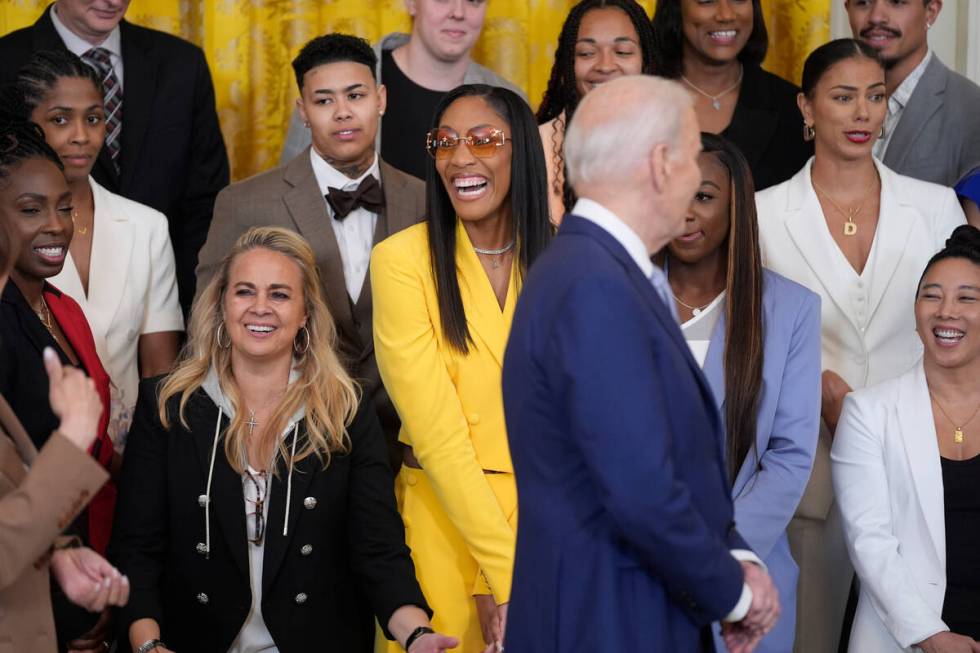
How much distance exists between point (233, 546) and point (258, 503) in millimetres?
109

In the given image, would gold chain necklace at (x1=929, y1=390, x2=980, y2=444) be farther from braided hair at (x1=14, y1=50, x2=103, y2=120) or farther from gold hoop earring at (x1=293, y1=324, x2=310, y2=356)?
braided hair at (x1=14, y1=50, x2=103, y2=120)

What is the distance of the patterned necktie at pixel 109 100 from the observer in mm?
4027

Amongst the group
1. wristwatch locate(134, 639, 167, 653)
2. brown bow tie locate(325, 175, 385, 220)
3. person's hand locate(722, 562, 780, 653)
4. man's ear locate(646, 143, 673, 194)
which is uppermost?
man's ear locate(646, 143, 673, 194)

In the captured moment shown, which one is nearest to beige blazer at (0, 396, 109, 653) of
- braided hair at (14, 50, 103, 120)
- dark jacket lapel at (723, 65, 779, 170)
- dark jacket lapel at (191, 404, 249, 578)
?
dark jacket lapel at (191, 404, 249, 578)

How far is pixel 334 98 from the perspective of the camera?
3650 mm

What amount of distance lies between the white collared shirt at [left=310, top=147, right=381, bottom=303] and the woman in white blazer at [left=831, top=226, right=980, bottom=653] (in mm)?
1249

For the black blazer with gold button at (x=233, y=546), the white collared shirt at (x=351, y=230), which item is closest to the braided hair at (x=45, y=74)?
the white collared shirt at (x=351, y=230)

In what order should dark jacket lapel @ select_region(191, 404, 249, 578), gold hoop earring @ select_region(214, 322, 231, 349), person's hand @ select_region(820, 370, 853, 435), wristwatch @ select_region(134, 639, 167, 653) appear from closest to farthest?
wristwatch @ select_region(134, 639, 167, 653), dark jacket lapel @ select_region(191, 404, 249, 578), gold hoop earring @ select_region(214, 322, 231, 349), person's hand @ select_region(820, 370, 853, 435)

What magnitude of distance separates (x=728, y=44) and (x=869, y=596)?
5.43 feet

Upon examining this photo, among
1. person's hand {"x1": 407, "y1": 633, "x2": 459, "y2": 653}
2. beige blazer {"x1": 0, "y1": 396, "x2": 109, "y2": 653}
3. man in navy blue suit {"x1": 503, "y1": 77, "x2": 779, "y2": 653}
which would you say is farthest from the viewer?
person's hand {"x1": 407, "y1": 633, "x2": 459, "y2": 653}

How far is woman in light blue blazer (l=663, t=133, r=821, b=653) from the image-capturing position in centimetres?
300

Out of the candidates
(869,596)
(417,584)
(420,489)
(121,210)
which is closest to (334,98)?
(121,210)

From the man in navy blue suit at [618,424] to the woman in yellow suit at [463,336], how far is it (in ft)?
2.65

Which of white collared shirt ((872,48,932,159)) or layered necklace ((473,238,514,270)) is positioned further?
white collared shirt ((872,48,932,159))
